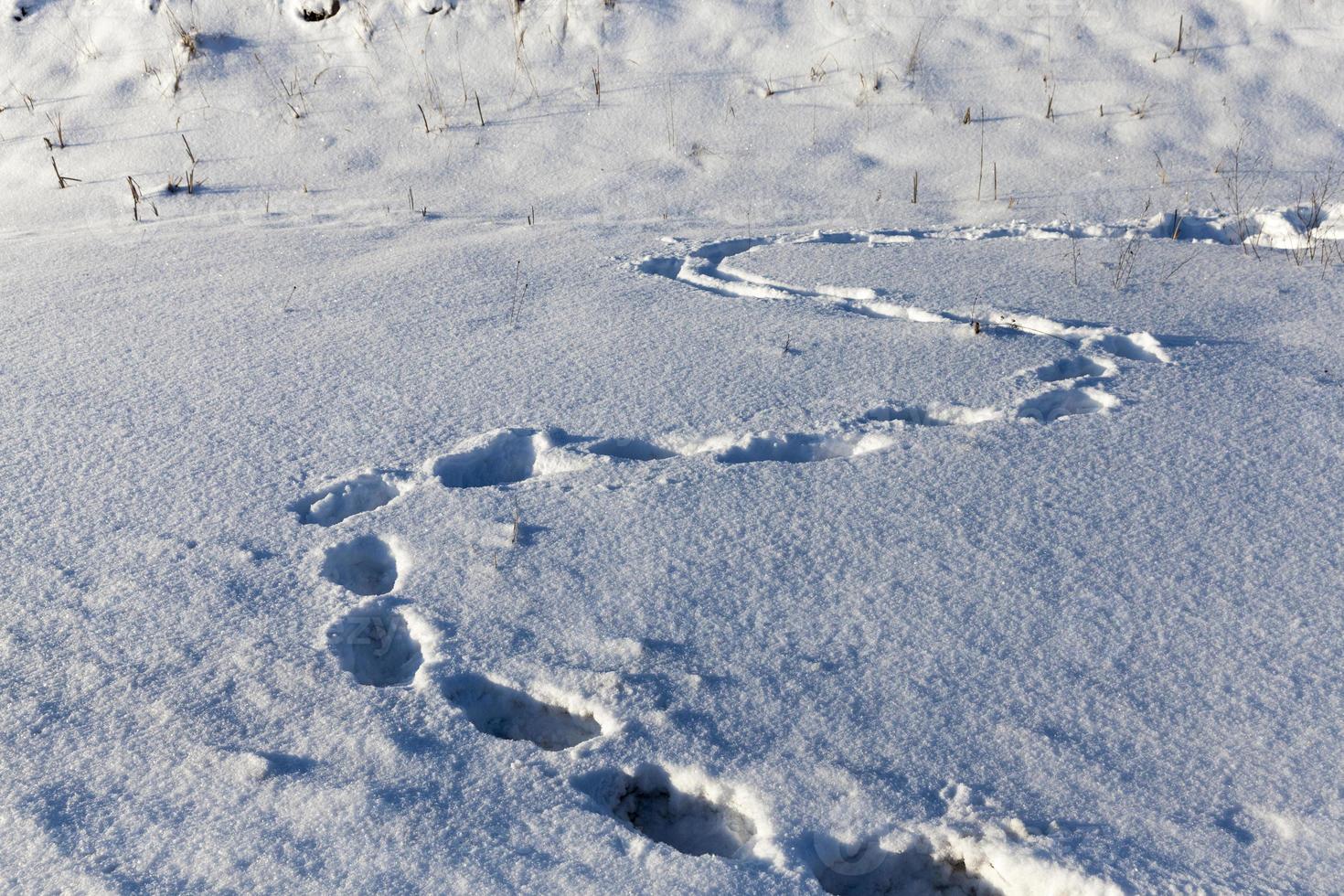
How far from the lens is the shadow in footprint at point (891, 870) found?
140cm

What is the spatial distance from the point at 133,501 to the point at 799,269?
2.06m

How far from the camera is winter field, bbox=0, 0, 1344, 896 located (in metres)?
1.45

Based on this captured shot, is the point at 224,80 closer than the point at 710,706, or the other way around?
the point at 710,706

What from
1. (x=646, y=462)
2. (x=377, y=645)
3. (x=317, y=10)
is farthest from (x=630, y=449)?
(x=317, y=10)

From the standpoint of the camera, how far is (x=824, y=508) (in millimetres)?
2117

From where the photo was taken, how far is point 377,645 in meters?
1.83

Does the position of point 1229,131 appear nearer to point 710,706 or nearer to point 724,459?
point 724,459

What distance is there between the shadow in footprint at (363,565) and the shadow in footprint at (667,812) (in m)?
0.67

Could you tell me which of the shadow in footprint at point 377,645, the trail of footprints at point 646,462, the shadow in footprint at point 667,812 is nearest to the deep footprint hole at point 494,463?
Answer: the trail of footprints at point 646,462

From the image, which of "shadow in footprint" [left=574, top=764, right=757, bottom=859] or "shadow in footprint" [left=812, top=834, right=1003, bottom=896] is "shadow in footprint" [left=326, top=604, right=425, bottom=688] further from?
"shadow in footprint" [left=812, top=834, right=1003, bottom=896]

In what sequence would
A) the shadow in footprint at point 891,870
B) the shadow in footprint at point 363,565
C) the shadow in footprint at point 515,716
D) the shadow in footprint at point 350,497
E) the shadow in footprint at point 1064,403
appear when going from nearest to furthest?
the shadow in footprint at point 891,870
the shadow in footprint at point 515,716
the shadow in footprint at point 363,565
the shadow in footprint at point 350,497
the shadow in footprint at point 1064,403

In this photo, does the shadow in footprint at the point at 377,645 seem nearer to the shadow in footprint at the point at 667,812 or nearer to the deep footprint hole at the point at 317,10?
the shadow in footprint at the point at 667,812

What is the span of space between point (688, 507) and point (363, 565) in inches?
24.9

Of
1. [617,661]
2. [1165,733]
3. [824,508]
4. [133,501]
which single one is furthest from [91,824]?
[1165,733]
